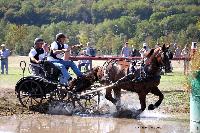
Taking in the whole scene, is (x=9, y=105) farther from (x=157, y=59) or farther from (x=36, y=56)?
(x=157, y=59)

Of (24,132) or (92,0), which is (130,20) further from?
(24,132)

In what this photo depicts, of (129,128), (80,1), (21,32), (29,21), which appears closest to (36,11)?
(29,21)

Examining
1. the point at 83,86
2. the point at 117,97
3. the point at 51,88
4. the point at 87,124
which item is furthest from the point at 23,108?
the point at 87,124

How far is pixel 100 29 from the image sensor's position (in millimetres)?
114188

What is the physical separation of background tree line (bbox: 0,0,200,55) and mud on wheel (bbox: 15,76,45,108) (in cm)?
6997

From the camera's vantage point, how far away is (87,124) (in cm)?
1117

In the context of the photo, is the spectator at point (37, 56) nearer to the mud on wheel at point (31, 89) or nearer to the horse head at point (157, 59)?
the mud on wheel at point (31, 89)

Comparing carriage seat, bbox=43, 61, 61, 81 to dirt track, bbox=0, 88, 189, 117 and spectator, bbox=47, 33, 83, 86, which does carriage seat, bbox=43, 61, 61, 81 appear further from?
dirt track, bbox=0, 88, 189, 117

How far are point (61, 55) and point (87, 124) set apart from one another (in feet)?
9.49

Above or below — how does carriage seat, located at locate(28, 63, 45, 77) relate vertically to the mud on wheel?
above

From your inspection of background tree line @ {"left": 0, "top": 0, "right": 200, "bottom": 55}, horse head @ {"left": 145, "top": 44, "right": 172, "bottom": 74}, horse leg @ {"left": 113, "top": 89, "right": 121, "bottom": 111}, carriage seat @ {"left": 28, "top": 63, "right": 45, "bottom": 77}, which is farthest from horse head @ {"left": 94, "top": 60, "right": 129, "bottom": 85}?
background tree line @ {"left": 0, "top": 0, "right": 200, "bottom": 55}

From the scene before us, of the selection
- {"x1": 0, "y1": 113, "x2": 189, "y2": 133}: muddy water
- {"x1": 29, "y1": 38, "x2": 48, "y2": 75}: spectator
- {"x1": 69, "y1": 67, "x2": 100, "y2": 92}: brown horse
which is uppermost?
{"x1": 29, "y1": 38, "x2": 48, "y2": 75}: spectator

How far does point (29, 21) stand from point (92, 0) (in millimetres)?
32966

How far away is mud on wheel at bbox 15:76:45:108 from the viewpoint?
13.0 meters
